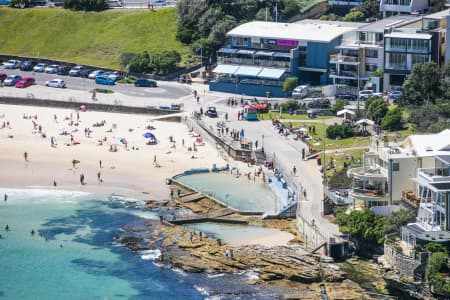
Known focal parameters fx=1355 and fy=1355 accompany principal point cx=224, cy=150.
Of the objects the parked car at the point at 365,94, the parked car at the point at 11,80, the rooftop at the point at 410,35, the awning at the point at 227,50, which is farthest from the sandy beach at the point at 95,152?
the rooftop at the point at 410,35

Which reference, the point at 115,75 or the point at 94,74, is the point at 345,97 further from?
the point at 94,74

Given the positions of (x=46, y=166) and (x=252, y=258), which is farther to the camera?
(x=46, y=166)

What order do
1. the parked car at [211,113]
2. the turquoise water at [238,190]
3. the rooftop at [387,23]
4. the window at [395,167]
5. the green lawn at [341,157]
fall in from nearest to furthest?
the window at [395,167]
the turquoise water at [238,190]
the green lawn at [341,157]
the parked car at [211,113]
the rooftop at [387,23]

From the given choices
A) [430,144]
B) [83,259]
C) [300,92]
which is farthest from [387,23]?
[83,259]

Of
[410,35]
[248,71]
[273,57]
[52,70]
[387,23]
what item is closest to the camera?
[410,35]

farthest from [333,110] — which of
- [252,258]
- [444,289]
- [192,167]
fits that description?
[444,289]

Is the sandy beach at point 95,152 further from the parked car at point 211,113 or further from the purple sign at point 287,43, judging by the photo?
the purple sign at point 287,43

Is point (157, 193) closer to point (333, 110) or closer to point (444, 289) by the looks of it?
point (333, 110)
